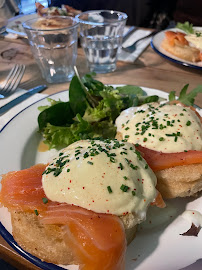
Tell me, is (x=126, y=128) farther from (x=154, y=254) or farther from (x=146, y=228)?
(x=154, y=254)

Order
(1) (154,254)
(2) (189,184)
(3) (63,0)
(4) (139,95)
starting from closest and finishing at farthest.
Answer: (1) (154,254) → (2) (189,184) → (4) (139,95) → (3) (63,0)

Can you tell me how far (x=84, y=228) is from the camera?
109 centimetres

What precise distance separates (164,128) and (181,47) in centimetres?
175

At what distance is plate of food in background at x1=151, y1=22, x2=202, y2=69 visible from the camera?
2.90 m

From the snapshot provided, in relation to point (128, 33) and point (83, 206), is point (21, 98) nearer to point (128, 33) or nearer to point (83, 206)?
point (83, 206)

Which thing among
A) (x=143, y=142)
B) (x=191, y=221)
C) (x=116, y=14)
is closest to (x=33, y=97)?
(x=143, y=142)

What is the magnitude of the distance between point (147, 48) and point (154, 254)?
9.48 ft

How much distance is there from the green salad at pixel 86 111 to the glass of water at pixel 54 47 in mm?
683

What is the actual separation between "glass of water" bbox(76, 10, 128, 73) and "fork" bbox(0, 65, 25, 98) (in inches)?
30.9

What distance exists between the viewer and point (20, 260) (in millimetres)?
1175

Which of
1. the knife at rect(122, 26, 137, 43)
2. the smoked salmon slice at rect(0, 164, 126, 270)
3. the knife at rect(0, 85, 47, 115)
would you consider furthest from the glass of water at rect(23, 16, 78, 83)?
the smoked salmon slice at rect(0, 164, 126, 270)

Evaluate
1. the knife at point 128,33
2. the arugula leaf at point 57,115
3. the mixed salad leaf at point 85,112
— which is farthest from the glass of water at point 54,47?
the knife at point 128,33

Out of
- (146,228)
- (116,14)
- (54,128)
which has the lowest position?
(146,228)

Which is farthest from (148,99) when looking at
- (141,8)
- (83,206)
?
(141,8)
